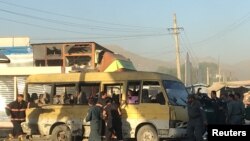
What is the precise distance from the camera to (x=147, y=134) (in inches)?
580

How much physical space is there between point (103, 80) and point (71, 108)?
1.50 meters

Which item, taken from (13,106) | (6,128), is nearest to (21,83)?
(6,128)

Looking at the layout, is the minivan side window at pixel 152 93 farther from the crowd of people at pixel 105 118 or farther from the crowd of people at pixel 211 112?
the crowd of people at pixel 211 112

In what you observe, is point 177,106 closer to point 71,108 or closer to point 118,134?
point 118,134

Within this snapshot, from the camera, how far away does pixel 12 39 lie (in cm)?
4166

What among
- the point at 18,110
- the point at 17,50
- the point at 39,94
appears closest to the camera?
the point at 18,110

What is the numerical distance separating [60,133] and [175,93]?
4.16m

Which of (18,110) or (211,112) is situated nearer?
(18,110)

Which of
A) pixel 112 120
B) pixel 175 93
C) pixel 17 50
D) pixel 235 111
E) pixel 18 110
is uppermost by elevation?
pixel 17 50

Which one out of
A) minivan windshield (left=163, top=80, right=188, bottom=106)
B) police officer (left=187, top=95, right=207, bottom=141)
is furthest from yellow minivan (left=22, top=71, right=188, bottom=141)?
police officer (left=187, top=95, right=207, bottom=141)

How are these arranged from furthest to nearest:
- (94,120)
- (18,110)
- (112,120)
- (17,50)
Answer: (17,50) → (18,110) → (112,120) → (94,120)

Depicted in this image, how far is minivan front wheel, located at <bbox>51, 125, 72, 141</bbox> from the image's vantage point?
1565 cm

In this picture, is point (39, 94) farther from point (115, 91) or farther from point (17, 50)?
point (17, 50)

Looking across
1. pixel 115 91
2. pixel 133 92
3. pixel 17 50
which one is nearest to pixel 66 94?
pixel 115 91
